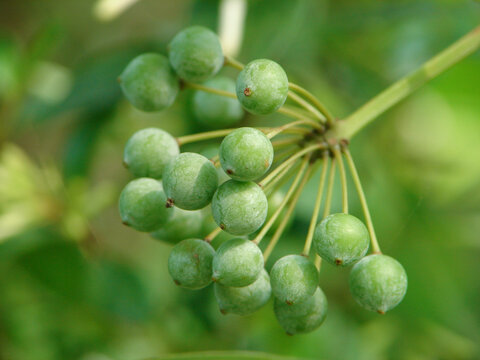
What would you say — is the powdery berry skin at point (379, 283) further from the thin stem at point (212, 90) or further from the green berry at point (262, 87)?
the thin stem at point (212, 90)

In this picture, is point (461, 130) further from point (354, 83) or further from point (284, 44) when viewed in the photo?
point (284, 44)

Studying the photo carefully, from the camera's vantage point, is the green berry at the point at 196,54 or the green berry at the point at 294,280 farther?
the green berry at the point at 196,54

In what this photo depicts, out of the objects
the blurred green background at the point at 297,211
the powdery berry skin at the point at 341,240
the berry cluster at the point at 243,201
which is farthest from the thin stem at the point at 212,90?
the blurred green background at the point at 297,211

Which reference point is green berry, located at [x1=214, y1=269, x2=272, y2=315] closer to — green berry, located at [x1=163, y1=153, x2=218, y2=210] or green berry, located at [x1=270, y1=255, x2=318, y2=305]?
green berry, located at [x1=270, y1=255, x2=318, y2=305]

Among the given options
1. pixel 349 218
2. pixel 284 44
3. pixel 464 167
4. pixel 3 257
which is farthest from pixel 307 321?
pixel 464 167

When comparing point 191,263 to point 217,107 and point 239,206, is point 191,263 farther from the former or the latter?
point 217,107

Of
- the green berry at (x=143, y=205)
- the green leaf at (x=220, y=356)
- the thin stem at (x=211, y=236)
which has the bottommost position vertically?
the green leaf at (x=220, y=356)
